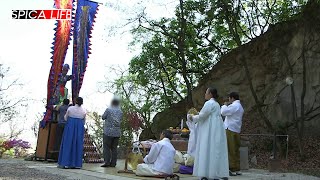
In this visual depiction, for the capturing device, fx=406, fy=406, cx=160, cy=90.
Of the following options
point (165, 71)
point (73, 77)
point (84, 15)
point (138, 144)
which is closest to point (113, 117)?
point (138, 144)

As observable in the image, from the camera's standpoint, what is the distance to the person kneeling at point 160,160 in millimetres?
6984

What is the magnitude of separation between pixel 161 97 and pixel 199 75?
8.62 feet

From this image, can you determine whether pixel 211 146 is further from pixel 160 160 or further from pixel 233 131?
pixel 233 131

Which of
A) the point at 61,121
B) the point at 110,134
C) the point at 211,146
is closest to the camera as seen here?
the point at 211,146

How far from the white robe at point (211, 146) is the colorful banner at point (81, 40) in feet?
14.9

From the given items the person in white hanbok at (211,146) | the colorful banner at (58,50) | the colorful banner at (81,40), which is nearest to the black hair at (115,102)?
the colorful banner at (81,40)

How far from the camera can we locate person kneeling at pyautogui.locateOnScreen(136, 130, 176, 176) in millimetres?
6984

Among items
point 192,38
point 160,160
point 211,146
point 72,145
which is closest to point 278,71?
point 192,38

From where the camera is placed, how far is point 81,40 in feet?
33.9

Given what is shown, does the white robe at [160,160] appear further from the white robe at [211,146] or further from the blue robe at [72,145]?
the blue robe at [72,145]

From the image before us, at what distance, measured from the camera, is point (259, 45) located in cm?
1725

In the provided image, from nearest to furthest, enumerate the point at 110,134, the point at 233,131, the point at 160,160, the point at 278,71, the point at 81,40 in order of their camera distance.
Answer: the point at 160,160, the point at 233,131, the point at 110,134, the point at 81,40, the point at 278,71

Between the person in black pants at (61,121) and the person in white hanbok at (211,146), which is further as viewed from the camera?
the person in black pants at (61,121)

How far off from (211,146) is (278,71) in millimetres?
10906
